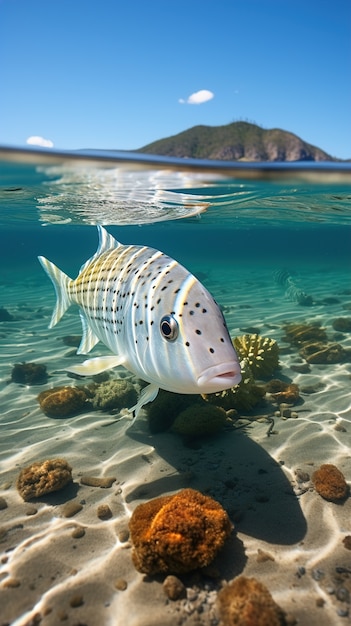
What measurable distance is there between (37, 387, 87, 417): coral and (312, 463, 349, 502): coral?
455 centimetres

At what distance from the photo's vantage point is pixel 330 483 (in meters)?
4.24

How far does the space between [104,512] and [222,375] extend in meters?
2.41

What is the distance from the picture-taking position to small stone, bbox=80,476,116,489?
15.4 ft

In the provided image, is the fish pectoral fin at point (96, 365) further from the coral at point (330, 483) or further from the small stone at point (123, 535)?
the coral at point (330, 483)

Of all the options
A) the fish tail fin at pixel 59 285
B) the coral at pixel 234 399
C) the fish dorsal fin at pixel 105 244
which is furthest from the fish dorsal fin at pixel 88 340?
the coral at pixel 234 399

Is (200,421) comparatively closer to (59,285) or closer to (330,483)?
(330,483)

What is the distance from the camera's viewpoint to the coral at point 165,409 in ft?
19.6

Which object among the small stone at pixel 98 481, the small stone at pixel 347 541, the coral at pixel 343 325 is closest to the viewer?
the small stone at pixel 347 541

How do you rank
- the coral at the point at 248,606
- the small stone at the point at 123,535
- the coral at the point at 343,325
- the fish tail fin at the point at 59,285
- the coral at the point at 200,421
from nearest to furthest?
the coral at the point at 248,606, the small stone at the point at 123,535, the coral at the point at 200,421, the fish tail fin at the point at 59,285, the coral at the point at 343,325

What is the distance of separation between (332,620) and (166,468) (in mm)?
2490

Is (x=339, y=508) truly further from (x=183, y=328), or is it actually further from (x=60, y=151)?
(x=60, y=151)

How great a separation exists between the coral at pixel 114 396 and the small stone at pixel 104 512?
2930 millimetres

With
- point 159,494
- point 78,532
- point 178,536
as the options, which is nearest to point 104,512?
point 78,532

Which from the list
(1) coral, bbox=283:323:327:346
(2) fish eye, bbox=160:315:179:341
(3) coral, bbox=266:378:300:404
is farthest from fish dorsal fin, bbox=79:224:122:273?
(1) coral, bbox=283:323:327:346
